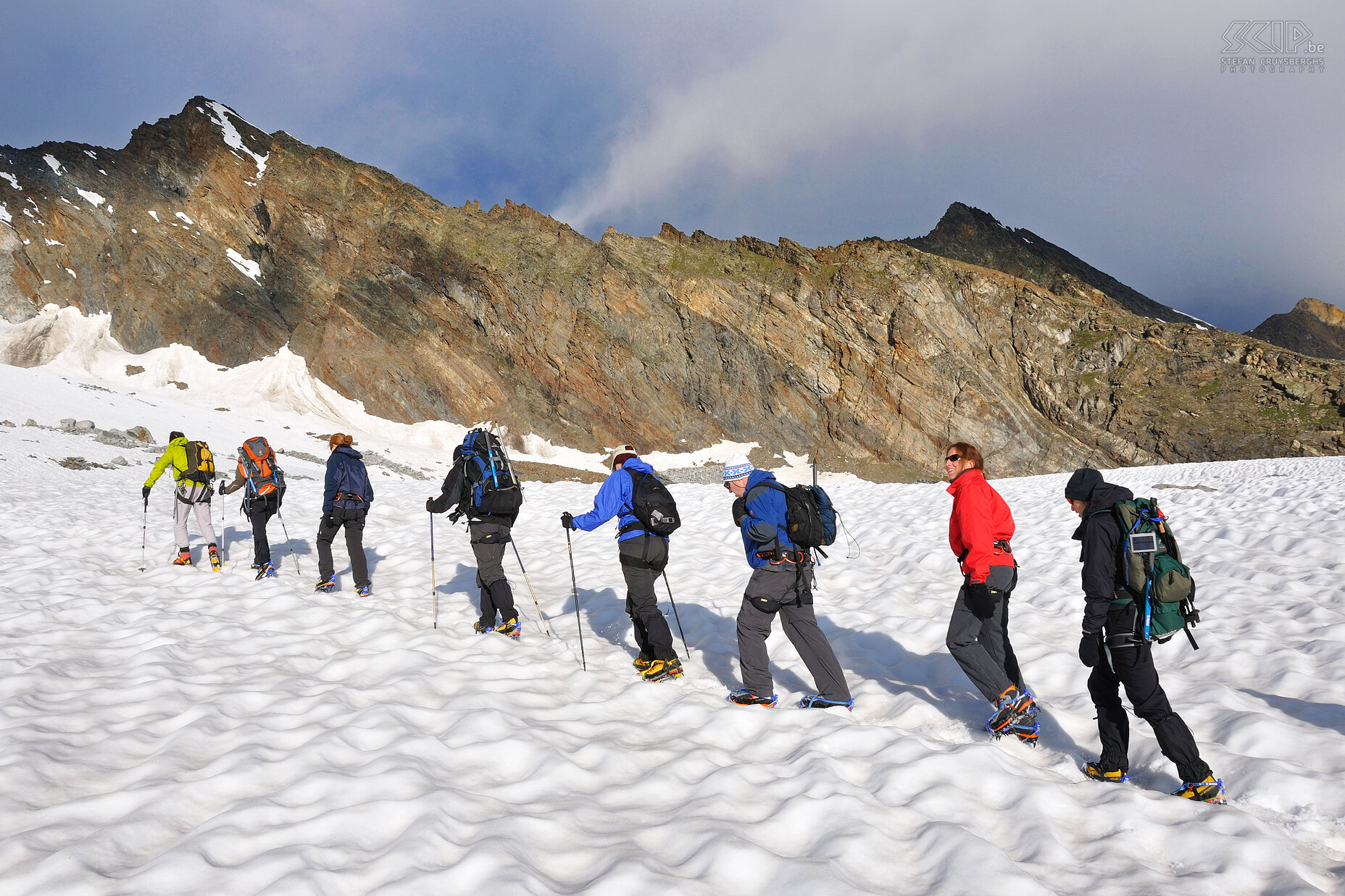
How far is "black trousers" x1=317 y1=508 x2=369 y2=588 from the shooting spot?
9.05m

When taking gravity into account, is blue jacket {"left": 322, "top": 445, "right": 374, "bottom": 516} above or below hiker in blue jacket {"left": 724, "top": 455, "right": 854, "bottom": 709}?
above

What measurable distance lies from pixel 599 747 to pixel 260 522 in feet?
24.7

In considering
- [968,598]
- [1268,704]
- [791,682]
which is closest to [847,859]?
[968,598]

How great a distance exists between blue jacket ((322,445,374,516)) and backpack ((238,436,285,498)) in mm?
1368

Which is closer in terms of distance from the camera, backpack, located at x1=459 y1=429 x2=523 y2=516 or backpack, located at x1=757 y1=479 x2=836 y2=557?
backpack, located at x1=757 y1=479 x2=836 y2=557

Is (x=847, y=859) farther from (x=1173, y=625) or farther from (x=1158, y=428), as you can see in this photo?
(x=1158, y=428)

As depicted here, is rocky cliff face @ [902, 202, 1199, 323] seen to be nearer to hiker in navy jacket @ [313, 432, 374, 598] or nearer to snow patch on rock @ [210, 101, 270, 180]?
snow patch on rock @ [210, 101, 270, 180]

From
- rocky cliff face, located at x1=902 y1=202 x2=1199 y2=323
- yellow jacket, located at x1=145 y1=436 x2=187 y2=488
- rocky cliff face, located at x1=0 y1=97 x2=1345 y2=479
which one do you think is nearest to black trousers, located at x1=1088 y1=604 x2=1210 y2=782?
yellow jacket, located at x1=145 y1=436 x2=187 y2=488

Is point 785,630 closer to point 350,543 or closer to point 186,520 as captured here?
point 350,543

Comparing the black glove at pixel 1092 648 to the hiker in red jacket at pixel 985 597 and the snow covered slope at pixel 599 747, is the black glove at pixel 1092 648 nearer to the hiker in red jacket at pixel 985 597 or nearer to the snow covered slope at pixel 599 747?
the hiker in red jacket at pixel 985 597

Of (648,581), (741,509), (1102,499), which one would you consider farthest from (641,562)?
(1102,499)

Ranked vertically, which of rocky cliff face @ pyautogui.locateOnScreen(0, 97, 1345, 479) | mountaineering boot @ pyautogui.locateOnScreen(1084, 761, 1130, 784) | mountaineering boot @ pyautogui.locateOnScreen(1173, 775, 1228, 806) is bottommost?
mountaineering boot @ pyautogui.locateOnScreen(1084, 761, 1130, 784)

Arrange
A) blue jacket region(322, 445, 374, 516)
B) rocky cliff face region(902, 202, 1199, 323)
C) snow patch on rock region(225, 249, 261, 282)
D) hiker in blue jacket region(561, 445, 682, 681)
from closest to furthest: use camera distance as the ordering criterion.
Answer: hiker in blue jacket region(561, 445, 682, 681) < blue jacket region(322, 445, 374, 516) < snow patch on rock region(225, 249, 261, 282) < rocky cliff face region(902, 202, 1199, 323)

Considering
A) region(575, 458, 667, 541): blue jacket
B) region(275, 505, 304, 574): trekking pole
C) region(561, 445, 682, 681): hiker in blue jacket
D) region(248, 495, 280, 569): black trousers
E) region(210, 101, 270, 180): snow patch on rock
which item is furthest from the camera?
region(210, 101, 270, 180): snow patch on rock
